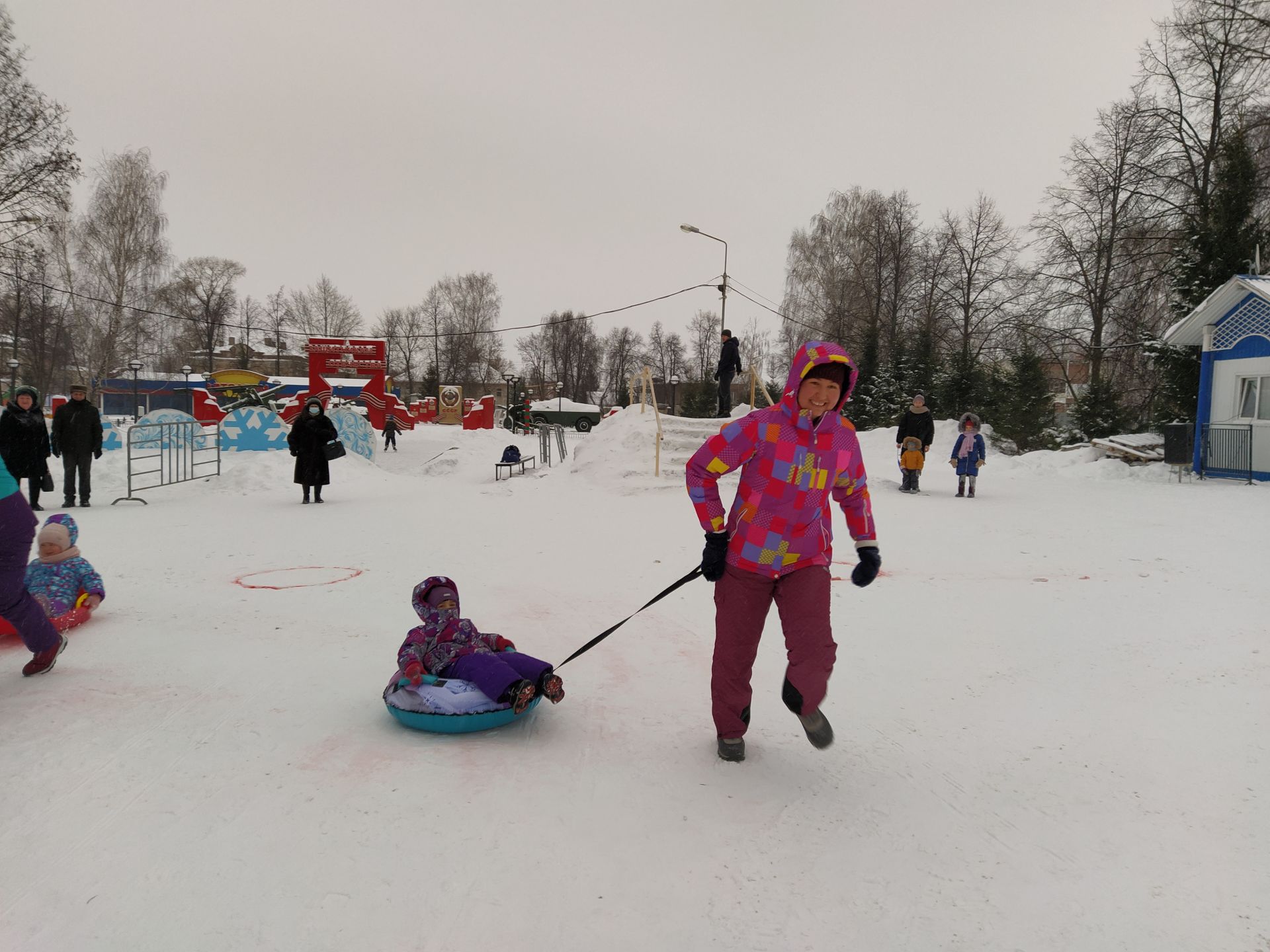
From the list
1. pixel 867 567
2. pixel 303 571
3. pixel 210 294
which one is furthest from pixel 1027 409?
pixel 210 294

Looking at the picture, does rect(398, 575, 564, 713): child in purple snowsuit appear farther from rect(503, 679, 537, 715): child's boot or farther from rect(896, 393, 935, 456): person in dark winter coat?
rect(896, 393, 935, 456): person in dark winter coat

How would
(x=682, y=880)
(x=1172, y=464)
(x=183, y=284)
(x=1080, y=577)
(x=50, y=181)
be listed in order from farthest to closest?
(x=183, y=284) < (x=50, y=181) < (x=1172, y=464) < (x=1080, y=577) < (x=682, y=880)

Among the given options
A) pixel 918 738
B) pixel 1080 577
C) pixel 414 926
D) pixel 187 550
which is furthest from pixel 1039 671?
pixel 187 550

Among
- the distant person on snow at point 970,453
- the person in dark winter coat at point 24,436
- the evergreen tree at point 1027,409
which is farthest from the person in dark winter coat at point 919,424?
the person in dark winter coat at point 24,436

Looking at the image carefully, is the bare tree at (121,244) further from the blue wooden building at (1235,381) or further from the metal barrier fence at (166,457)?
the blue wooden building at (1235,381)

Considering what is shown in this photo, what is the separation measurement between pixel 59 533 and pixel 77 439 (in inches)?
302

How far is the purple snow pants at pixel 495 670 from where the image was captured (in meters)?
3.58

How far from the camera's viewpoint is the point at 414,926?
7.21 feet

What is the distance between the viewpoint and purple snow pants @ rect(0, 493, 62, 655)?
380 centimetres

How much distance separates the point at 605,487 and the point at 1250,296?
13361mm

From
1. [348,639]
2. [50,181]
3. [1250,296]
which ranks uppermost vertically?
[50,181]

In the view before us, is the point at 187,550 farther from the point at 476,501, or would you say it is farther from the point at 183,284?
the point at 183,284

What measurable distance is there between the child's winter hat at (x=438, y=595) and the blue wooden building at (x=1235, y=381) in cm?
1634

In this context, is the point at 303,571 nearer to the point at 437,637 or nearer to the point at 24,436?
the point at 437,637
